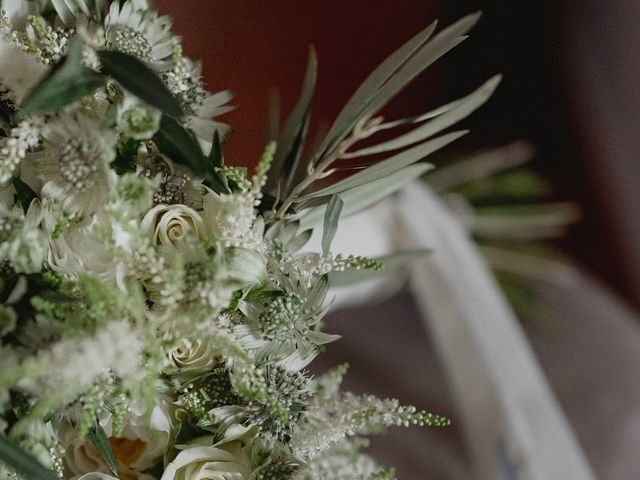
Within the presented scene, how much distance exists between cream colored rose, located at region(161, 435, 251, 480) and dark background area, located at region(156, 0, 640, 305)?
1060 mm

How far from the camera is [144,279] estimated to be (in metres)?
0.38

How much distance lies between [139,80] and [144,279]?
113 mm

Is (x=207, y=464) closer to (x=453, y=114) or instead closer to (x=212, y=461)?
(x=212, y=461)

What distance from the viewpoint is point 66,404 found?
37 cm

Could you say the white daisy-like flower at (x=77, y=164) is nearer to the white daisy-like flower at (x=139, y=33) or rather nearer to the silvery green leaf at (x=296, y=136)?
the white daisy-like flower at (x=139, y=33)

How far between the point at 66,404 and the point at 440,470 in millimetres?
782

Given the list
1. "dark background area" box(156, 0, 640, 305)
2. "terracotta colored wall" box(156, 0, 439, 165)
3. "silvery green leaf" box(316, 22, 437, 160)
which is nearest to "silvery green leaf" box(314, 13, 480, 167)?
"silvery green leaf" box(316, 22, 437, 160)

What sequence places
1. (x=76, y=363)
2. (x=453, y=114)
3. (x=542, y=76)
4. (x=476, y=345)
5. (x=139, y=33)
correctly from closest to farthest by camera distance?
(x=76, y=363)
(x=139, y=33)
(x=453, y=114)
(x=476, y=345)
(x=542, y=76)

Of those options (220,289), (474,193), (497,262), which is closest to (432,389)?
(497,262)

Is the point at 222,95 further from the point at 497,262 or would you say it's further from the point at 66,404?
the point at 497,262

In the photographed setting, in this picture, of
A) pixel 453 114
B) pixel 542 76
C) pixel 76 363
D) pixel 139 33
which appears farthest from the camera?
pixel 542 76

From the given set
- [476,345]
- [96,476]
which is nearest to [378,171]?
[96,476]

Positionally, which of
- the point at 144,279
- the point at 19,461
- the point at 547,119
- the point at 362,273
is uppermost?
the point at 547,119

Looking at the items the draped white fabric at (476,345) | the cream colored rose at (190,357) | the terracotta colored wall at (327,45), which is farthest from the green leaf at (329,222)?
the terracotta colored wall at (327,45)
